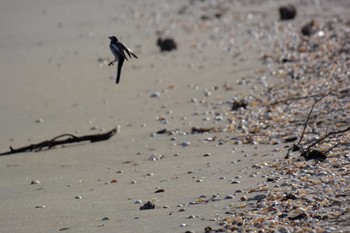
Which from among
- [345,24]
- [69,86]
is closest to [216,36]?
[345,24]

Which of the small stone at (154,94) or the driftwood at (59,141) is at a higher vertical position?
the small stone at (154,94)

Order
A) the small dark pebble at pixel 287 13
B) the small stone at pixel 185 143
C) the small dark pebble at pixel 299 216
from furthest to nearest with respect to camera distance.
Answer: the small dark pebble at pixel 287 13, the small stone at pixel 185 143, the small dark pebble at pixel 299 216

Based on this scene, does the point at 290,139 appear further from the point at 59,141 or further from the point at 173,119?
the point at 59,141

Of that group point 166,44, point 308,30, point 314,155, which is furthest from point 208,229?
point 166,44

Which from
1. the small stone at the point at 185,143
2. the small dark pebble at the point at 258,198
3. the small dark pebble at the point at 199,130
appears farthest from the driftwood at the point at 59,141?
the small dark pebble at the point at 258,198

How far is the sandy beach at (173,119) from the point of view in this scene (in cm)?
534

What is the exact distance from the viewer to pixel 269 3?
14.8m

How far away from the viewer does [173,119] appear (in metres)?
8.23

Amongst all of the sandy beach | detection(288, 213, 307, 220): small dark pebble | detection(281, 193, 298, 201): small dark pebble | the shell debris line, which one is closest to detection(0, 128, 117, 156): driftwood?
the sandy beach

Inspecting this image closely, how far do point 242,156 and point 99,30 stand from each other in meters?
7.90

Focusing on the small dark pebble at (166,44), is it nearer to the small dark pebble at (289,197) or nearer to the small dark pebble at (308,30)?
the small dark pebble at (308,30)

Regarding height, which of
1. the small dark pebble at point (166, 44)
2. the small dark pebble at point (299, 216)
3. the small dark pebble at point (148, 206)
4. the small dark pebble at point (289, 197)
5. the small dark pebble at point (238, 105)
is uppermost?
the small dark pebble at point (166, 44)

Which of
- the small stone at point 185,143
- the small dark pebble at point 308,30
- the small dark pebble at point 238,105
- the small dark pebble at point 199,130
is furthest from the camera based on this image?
the small dark pebble at point 308,30

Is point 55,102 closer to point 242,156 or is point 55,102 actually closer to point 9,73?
point 9,73
